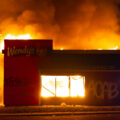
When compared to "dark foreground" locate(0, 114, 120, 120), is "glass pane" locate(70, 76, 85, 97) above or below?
above

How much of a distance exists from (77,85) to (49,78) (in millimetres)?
1838

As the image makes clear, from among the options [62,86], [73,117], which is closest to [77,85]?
[62,86]

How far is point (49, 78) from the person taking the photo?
760 inches

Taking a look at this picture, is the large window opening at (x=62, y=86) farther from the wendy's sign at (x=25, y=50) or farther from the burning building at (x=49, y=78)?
the wendy's sign at (x=25, y=50)

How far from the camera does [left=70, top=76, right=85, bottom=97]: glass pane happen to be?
19.4 m

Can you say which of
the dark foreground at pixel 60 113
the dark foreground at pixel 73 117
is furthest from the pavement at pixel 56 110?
the dark foreground at pixel 73 117

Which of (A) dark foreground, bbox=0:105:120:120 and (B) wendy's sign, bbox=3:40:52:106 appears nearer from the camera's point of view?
(A) dark foreground, bbox=0:105:120:120

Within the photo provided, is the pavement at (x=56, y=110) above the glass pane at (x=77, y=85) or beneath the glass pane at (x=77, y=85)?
beneath

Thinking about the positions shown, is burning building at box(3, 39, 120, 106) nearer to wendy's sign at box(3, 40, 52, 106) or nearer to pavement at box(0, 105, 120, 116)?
wendy's sign at box(3, 40, 52, 106)

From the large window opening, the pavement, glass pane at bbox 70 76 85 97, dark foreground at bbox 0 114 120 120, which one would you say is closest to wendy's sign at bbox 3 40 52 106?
the large window opening

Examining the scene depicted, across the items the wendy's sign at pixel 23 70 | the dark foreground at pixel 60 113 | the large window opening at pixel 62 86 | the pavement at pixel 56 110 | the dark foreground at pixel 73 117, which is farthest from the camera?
the large window opening at pixel 62 86

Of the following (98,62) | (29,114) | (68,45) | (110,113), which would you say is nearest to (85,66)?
(98,62)

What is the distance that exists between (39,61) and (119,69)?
5.13 meters

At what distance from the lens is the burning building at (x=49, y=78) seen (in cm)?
1914
